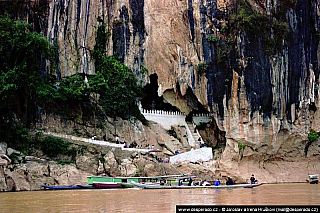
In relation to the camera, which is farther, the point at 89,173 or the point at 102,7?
the point at 102,7

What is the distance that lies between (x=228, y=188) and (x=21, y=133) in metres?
13.0

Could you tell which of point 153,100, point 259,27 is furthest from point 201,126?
point 259,27

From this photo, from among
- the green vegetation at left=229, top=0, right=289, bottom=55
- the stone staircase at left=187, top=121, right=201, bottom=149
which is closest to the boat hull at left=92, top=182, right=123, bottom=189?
the stone staircase at left=187, top=121, right=201, bottom=149

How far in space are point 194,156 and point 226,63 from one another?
318 inches

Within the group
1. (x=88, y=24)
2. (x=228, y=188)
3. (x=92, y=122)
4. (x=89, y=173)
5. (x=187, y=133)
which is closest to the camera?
(x=228, y=188)

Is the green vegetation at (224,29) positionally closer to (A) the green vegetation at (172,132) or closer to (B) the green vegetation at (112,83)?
(B) the green vegetation at (112,83)

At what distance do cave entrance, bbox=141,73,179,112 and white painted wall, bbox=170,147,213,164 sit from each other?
21.1 ft

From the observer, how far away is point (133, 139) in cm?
3503

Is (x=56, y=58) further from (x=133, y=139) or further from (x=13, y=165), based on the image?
(x=13, y=165)

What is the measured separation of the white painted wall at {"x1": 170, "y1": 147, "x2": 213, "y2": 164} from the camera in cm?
3362

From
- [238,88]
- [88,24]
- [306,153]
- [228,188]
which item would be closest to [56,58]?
[88,24]

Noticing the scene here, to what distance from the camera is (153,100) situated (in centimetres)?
4081

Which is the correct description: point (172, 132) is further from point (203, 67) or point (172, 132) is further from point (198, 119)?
point (203, 67)

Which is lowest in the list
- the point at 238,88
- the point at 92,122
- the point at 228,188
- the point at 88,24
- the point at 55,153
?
the point at 228,188
